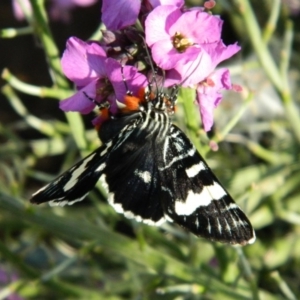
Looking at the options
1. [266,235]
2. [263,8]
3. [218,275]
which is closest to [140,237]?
[218,275]

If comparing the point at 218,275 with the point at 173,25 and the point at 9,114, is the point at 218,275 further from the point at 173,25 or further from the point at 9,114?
the point at 9,114

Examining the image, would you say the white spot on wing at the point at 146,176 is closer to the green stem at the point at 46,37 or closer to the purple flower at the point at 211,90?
the purple flower at the point at 211,90

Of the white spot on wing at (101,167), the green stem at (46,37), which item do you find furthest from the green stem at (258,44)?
the white spot on wing at (101,167)

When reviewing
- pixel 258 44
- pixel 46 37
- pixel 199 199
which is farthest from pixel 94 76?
pixel 258 44

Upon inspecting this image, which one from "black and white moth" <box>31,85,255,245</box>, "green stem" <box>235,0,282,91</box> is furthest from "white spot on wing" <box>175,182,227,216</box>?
"green stem" <box>235,0,282,91</box>

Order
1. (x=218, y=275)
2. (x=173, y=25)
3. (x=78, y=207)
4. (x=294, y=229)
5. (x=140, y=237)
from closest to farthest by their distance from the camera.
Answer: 1. (x=173, y=25)
2. (x=140, y=237)
3. (x=218, y=275)
4. (x=294, y=229)
5. (x=78, y=207)

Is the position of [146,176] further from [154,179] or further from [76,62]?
[76,62]
